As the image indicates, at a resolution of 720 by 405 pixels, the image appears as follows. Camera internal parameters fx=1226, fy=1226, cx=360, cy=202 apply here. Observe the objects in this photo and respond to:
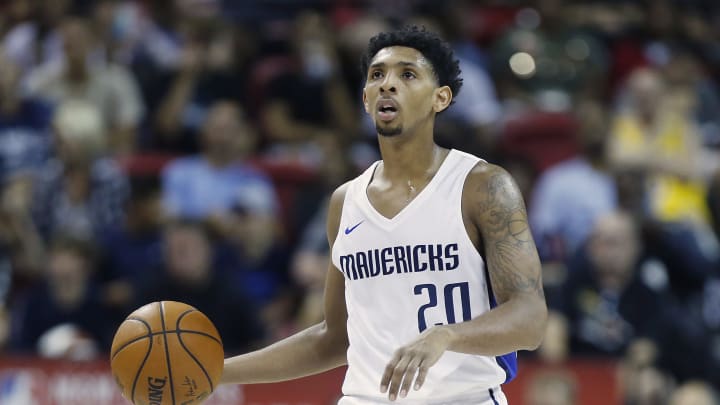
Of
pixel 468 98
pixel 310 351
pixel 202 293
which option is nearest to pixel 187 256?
pixel 202 293

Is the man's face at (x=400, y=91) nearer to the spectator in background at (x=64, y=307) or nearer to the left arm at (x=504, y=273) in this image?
the left arm at (x=504, y=273)

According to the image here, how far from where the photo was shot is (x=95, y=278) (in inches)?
358

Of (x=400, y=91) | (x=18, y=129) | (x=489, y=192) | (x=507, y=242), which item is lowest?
(x=507, y=242)

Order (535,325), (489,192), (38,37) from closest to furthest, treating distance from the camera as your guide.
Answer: (535,325), (489,192), (38,37)

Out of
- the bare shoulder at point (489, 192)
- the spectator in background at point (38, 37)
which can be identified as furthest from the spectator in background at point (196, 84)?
the bare shoulder at point (489, 192)

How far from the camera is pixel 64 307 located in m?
8.73

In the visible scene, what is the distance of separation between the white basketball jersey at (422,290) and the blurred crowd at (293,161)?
3.19m

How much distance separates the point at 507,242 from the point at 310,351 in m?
1.12

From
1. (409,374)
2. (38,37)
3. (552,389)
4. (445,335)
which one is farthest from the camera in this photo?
(38,37)

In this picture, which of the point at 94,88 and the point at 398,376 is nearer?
the point at 398,376

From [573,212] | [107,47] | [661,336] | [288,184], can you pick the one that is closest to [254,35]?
[107,47]

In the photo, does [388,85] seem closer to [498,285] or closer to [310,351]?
[498,285]

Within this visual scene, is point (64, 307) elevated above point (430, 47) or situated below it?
below

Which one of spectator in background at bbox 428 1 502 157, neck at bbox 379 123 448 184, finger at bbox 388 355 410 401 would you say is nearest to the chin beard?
neck at bbox 379 123 448 184
